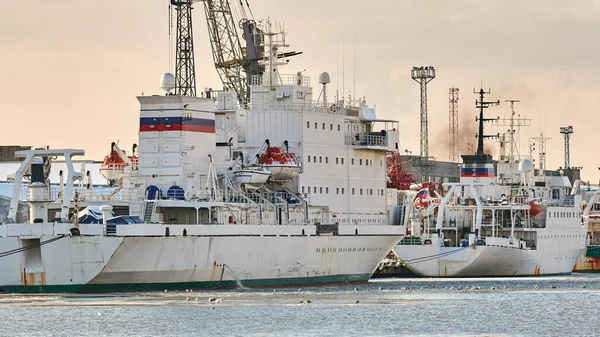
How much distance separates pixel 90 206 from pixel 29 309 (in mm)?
7064

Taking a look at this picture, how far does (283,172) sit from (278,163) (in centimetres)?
52

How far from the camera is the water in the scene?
160 ft

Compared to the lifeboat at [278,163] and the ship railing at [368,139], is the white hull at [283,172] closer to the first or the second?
the lifeboat at [278,163]

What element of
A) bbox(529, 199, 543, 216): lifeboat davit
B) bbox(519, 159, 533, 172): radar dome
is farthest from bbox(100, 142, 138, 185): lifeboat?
bbox(519, 159, 533, 172): radar dome

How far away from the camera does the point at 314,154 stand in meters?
70.3

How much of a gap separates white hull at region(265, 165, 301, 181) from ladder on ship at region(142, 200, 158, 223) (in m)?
7.27

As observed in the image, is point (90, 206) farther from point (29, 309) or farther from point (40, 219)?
point (29, 309)

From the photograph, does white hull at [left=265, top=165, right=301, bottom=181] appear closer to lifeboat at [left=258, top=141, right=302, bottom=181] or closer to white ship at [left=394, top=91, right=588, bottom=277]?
lifeboat at [left=258, top=141, right=302, bottom=181]

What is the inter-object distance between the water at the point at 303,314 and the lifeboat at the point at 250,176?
5.02 meters

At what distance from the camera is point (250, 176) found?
65375 millimetres


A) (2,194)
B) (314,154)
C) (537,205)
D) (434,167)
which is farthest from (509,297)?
(434,167)

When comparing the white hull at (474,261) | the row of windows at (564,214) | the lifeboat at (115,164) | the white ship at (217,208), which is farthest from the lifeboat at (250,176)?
the row of windows at (564,214)

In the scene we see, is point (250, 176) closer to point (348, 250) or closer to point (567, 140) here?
point (348, 250)

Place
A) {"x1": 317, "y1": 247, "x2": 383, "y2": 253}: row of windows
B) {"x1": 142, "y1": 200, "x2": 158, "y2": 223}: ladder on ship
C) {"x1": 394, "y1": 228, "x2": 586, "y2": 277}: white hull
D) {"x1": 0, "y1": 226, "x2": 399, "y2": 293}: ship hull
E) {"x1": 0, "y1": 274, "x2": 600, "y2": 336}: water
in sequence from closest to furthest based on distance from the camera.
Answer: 1. {"x1": 0, "y1": 274, "x2": 600, "y2": 336}: water
2. {"x1": 0, "y1": 226, "x2": 399, "y2": 293}: ship hull
3. {"x1": 142, "y1": 200, "x2": 158, "y2": 223}: ladder on ship
4. {"x1": 317, "y1": 247, "x2": 383, "y2": 253}: row of windows
5. {"x1": 394, "y1": 228, "x2": 586, "y2": 277}: white hull
